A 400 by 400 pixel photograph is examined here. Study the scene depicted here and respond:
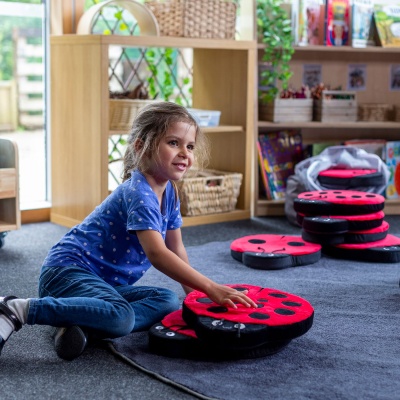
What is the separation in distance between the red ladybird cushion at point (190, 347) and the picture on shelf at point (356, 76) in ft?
6.91

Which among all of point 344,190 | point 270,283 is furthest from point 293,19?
point 270,283

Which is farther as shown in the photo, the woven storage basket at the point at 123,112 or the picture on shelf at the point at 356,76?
the picture on shelf at the point at 356,76

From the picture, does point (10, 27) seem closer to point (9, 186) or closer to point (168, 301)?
point (9, 186)

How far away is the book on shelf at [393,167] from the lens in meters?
3.22

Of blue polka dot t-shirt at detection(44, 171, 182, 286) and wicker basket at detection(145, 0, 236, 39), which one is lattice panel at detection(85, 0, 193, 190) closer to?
wicker basket at detection(145, 0, 236, 39)

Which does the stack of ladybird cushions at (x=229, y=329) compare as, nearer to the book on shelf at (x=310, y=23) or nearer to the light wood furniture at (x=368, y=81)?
the light wood furniture at (x=368, y=81)

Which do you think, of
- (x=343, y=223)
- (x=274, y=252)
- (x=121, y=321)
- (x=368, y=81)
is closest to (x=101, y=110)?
(x=274, y=252)

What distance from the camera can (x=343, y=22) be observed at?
317 centimetres

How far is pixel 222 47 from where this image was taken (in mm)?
2887

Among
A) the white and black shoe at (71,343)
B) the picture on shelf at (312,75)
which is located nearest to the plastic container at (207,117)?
the picture on shelf at (312,75)

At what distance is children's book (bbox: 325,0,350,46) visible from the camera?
3131 millimetres

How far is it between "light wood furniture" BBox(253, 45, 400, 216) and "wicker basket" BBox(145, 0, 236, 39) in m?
0.33

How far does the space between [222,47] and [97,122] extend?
608 mm

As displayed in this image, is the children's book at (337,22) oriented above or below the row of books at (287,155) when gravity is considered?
above
